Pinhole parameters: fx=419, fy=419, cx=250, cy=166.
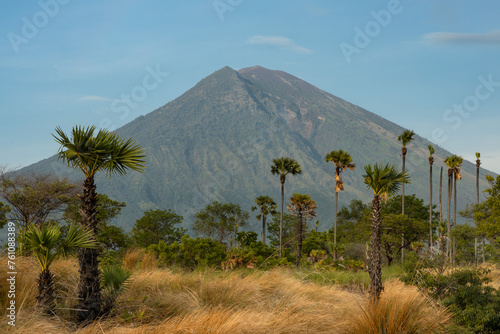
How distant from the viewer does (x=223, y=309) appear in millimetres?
7453

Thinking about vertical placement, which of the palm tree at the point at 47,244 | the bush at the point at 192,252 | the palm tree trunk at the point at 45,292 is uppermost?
the palm tree at the point at 47,244

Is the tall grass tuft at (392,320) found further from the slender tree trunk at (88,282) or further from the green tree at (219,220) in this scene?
the green tree at (219,220)

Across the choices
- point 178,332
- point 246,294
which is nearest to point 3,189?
point 246,294

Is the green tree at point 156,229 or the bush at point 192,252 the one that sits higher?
the bush at point 192,252

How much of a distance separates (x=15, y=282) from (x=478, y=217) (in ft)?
121

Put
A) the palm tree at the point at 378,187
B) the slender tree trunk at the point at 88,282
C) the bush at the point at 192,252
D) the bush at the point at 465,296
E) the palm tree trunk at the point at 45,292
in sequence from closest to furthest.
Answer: the palm tree trunk at the point at 45,292 < the slender tree trunk at the point at 88,282 < the bush at the point at 465,296 < the palm tree at the point at 378,187 < the bush at the point at 192,252

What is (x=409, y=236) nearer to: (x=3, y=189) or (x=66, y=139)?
(x=3, y=189)

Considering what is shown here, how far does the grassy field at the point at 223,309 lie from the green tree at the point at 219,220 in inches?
2838

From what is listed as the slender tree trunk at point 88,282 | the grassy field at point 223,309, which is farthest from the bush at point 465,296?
the slender tree trunk at point 88,282

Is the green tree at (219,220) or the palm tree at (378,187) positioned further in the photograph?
the green tree at (219,220)

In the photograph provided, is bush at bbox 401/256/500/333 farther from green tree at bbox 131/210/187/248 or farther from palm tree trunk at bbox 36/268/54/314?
green tree at bbox 131/210/187/248

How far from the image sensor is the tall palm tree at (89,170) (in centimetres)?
750

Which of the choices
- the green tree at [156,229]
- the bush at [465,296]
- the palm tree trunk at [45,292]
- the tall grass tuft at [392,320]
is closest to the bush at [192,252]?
the bush at [465,296]

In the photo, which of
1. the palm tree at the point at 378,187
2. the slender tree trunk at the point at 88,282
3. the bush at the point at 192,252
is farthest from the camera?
the bush at the point at 192,252
